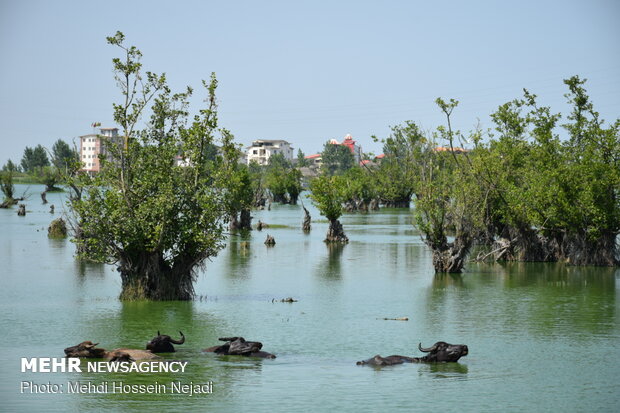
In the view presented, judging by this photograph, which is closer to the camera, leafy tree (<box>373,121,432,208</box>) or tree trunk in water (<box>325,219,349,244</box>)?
tree trunk in water (<box>325,219,349,244</box>)

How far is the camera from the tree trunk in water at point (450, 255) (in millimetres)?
35619

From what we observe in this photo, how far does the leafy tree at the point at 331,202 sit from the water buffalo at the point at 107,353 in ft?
110

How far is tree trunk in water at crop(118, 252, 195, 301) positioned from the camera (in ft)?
85.4

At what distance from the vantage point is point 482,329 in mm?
23250

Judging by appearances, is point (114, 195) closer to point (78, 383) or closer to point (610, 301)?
point (78, 383)

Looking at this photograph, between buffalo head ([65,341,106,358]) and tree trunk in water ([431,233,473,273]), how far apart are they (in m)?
19.8

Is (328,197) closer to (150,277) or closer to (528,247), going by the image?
(528,247)

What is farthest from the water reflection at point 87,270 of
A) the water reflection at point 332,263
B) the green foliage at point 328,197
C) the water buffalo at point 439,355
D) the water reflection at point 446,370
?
the water reflection at point 446,370

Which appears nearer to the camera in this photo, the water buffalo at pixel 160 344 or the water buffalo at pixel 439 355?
the water buffalo at pixel 439 355

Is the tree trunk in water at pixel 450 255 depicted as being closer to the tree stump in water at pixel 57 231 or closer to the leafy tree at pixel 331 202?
the leafy tree at pixel 331 202

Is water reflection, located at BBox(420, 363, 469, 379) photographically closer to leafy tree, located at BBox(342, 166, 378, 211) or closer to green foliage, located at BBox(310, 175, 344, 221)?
green foliage, located at BBox(310, 175, 344, 221)

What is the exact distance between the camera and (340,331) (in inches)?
898

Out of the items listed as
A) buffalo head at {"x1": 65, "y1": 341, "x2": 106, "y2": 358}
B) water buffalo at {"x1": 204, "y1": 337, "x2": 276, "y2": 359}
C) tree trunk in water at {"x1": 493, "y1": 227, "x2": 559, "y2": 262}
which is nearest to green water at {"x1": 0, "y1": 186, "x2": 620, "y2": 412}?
water buffalo at {"x1": 204, "y1": 337, "x2": 276, "y2": 359}

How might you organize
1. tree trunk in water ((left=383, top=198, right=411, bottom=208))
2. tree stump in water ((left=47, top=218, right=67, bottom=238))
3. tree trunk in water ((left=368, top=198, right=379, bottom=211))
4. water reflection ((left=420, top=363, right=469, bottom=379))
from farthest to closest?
tree trunk in water ((left=383, top=198, right=411, bottom=208)) < tree trunk in water ((left=368, top=198, right=379, bottom=211)) < tree stump in water ((left=47, top=218, right=67, bottom=238)) < water reflection ((left=420, top=363, right=469, bottom=379))
